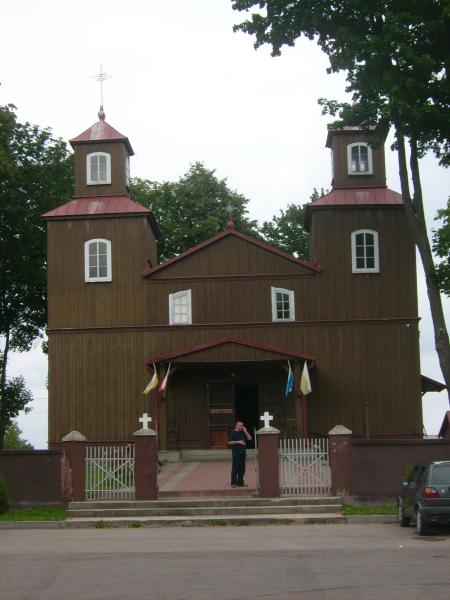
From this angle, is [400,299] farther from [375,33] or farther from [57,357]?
[57,357]

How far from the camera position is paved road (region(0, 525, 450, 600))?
11742 mm

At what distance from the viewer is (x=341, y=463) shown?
854 inches

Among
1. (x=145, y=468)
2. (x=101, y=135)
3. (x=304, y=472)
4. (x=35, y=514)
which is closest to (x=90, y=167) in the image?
(x=101, y=135)

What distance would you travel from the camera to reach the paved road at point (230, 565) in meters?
11.7

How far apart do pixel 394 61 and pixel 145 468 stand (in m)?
13.8

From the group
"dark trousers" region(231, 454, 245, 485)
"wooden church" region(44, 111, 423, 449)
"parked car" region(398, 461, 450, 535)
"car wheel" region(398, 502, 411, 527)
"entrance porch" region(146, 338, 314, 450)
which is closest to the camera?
"parked car" region(398, 461, 450, 535)

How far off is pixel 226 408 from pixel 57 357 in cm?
620

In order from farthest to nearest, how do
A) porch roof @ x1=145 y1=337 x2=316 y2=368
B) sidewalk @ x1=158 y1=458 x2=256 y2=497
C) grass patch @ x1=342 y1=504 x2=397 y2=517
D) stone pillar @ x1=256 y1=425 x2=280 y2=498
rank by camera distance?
porch roof @ x1=145 y1=337 x2=316 y2=368 → sidewalk @ x1=158 y1=458 x2=256 y2=497 → stone pillar @ x1=256 y1=425 x2=280 y2=498 → grass patch @ x1=342 y1=504 x2=397 y2=517

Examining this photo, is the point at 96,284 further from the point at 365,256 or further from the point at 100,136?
the point at 365,256

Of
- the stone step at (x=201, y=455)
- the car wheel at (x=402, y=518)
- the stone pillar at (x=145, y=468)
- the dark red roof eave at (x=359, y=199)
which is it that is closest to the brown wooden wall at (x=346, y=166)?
the dark red roof eave at (x=359, y=199)

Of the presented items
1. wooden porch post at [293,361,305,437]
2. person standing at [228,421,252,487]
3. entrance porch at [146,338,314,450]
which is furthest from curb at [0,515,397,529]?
entrance porch at [146,338,314,450]

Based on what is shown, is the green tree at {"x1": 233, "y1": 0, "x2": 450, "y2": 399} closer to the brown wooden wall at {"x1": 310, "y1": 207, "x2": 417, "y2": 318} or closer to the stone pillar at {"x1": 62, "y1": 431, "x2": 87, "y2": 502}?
the brown wooden wall at {"x1": 310, "y1": 207, "x2": 417, "y2": 318}

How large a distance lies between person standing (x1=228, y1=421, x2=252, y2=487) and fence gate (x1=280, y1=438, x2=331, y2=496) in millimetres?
1088

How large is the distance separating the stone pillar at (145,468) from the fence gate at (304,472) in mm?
2868
